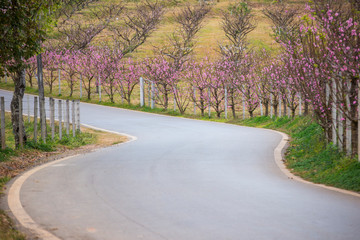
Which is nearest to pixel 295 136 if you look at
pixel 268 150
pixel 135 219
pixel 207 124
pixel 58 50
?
pixel 268 150

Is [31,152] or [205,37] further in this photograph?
[205,37]

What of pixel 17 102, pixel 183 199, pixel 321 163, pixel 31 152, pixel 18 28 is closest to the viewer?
pixel 183 199

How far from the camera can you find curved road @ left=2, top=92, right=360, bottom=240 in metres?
7.55

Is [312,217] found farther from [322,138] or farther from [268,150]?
[268,150]

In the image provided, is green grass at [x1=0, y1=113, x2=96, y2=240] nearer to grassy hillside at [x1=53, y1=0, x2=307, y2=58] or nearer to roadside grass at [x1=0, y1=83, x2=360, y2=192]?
roadside grass at [x1=0, y1=83, x2=360, y2=192]

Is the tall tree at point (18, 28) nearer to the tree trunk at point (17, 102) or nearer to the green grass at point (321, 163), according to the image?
the tree trunk at point (17, 102)

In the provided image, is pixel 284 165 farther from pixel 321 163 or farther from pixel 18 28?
pixel 18 28

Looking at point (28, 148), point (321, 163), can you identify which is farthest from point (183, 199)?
point (28, 148)

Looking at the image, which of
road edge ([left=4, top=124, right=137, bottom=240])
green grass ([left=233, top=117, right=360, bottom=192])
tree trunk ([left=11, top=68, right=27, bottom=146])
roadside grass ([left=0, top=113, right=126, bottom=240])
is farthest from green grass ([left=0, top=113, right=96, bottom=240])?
green grass ([left=233, top=117, right=360, bottom=192])

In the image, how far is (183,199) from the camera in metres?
9.74

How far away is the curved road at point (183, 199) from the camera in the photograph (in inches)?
297

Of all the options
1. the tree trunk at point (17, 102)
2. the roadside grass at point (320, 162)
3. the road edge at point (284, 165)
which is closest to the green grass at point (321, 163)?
the roadside grass at point (320, 162)

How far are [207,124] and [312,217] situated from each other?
19.4m

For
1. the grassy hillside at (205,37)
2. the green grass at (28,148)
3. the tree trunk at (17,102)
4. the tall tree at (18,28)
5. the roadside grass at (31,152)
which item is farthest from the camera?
the grassy hillside at (205,37)
